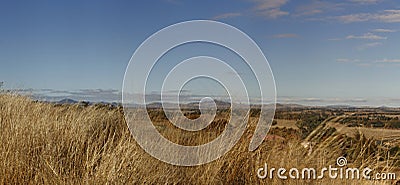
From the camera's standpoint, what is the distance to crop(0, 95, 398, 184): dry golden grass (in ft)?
11.8

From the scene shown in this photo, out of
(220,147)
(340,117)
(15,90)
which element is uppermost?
(15,90)

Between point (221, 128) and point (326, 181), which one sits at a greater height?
point (221, 128)

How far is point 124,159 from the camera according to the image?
144 inches

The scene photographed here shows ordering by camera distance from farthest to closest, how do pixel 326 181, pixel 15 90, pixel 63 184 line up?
pixel 15 90 < pixel 326 181 < pixel 63 184

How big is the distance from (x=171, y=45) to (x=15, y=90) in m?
5.17

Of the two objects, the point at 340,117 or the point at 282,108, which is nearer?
the point at 340,117

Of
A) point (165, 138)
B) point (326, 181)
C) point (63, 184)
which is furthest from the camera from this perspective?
point (165, 138)

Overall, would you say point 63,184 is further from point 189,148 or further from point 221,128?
point 221,128

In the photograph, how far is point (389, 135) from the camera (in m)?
4.95

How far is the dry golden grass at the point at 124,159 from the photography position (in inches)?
141

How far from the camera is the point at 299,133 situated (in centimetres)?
552

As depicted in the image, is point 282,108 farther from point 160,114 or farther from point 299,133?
point 160,114

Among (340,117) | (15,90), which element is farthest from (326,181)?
(15,90)

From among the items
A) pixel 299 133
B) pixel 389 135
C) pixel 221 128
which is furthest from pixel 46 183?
pixel 389 135
